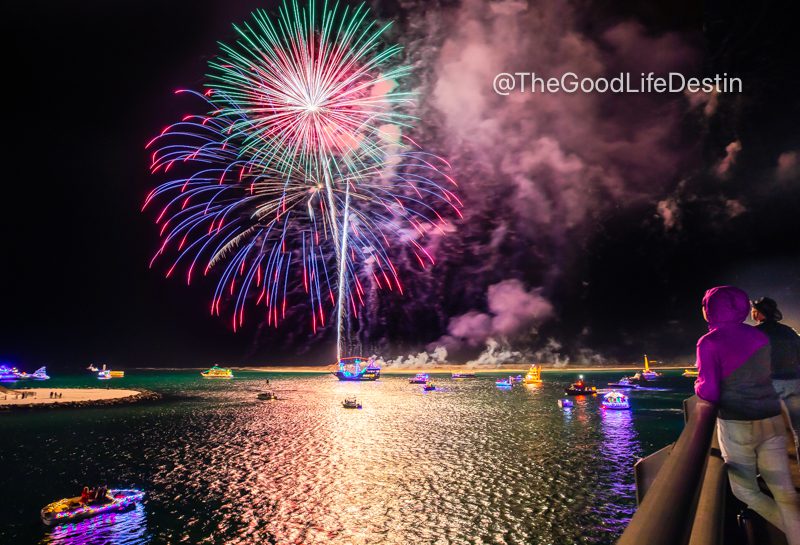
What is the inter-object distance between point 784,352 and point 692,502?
744 cm

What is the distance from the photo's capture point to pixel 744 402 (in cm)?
492

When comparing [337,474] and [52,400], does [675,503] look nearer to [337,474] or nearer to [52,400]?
[337,474]

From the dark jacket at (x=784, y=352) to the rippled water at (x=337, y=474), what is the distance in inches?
1244

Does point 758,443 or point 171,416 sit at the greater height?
point 758,443

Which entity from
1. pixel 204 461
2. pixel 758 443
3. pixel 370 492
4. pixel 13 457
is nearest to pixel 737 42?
pixel 758 443

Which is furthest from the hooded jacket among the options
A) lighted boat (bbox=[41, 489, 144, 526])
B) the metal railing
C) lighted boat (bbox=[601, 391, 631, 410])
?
lighted boat (bbox=[601, 391, 631, 410])

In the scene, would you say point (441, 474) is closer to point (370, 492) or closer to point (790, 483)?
point (370, 492)

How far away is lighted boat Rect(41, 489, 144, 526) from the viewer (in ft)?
120

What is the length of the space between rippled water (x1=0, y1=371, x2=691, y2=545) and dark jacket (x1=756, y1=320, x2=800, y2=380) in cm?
3160

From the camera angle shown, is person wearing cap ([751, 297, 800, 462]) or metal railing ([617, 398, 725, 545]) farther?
→ person wearing cap ([751, 297, 800, 462])

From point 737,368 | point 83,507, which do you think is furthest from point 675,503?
point 83,507

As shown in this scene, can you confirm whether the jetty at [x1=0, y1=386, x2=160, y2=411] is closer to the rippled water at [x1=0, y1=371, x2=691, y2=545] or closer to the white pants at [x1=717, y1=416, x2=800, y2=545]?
the rippled water at [x1=0, y1=371, x2=691, y2=545]

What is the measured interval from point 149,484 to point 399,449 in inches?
1264

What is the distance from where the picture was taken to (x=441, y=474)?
52406 mm
